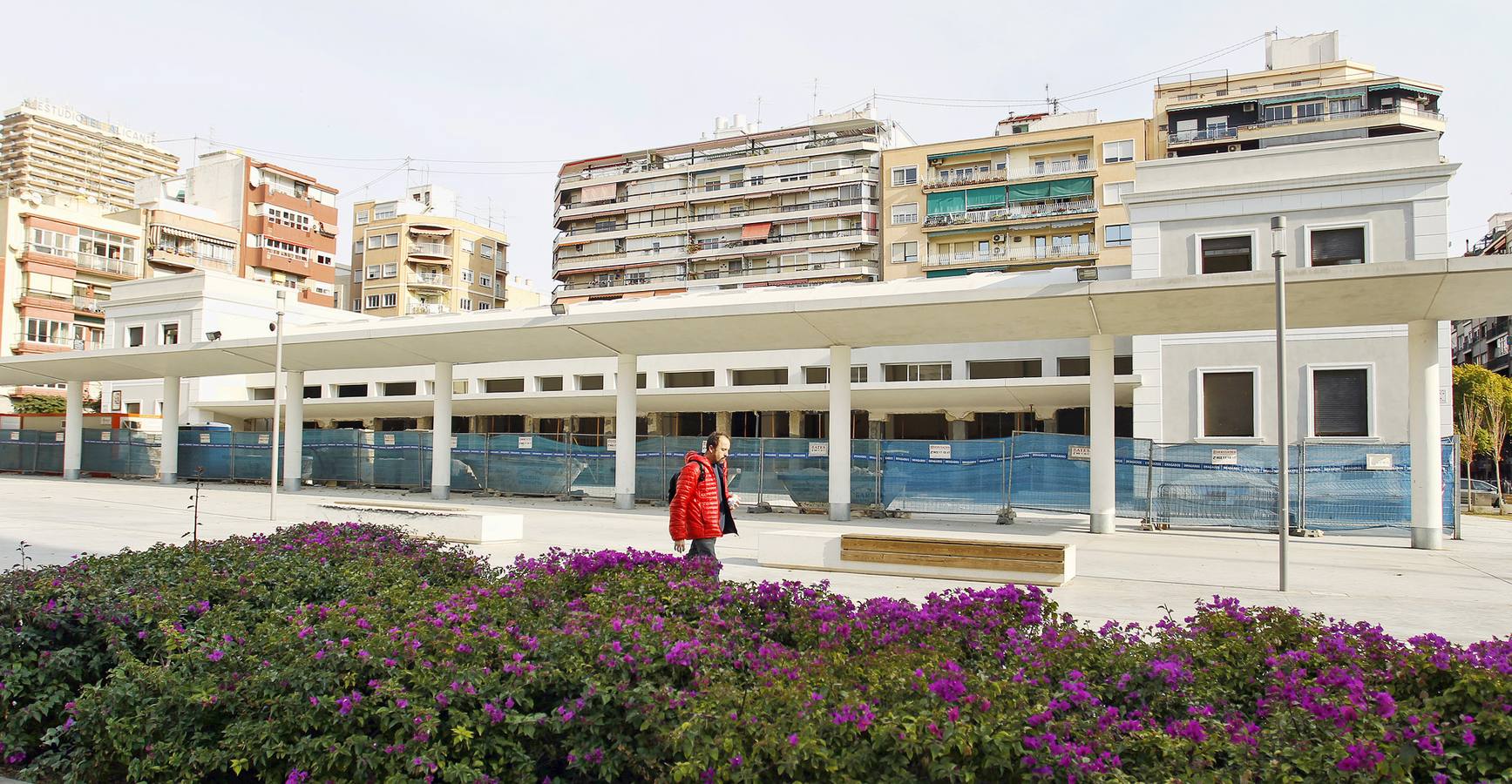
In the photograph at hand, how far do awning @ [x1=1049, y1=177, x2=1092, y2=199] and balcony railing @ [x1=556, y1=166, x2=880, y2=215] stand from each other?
14130mm

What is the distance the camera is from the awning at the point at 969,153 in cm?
6203

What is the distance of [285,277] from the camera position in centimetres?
6900

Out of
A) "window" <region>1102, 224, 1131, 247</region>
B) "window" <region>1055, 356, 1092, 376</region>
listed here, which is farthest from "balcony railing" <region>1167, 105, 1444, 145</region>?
"window" <region>1055, 356, 1092, 376</region>

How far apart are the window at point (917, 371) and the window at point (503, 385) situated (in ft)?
56.6

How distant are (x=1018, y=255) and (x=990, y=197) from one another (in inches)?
170

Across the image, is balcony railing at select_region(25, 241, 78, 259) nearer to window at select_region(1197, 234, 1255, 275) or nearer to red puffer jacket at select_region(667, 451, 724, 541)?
window at select_region(1197, 234, 1255, 275)

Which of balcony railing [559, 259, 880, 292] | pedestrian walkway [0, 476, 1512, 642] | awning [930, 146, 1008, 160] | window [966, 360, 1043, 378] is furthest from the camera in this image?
balcony railing [559, 259, 880, 292]

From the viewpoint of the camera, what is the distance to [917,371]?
37094 mm

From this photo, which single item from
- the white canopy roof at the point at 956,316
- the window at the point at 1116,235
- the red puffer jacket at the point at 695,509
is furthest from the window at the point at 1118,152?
the red puffer jacket at the point at 695,509

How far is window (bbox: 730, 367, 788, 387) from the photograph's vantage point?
4069 centimetres

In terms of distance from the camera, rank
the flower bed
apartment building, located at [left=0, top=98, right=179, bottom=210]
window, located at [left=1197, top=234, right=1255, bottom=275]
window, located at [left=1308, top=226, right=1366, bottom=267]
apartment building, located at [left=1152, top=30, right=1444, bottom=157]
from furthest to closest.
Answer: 1. apartment building, located at [left=0, top=98, right=179, bottom=210]
2. apartment building, located at [left=1152, top=30, right=1444, bottom=157]
3. window, located at [left=1197, top=234, right=1255, bottom=275]
4. window, located at [left=1308, top=226, right=1366, bottom=267]
5. the flower bed

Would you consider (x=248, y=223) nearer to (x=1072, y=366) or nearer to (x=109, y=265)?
(x=109, y=265)

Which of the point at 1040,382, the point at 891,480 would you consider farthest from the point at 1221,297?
the point at 1040,382

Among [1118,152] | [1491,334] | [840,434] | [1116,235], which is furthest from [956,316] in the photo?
[1491,334]
